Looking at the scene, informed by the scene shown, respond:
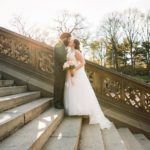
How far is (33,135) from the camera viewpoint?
4320 millimetres

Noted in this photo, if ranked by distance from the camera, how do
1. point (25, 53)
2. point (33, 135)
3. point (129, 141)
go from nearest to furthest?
1. point (33, 135)
2. point (129, 141)
3. point (25, 53)

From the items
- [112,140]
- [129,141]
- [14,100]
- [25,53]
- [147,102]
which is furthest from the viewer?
[25,53]

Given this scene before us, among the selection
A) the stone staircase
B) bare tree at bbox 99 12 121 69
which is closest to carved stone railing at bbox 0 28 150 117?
the stone staircase

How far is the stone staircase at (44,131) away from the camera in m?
4.19

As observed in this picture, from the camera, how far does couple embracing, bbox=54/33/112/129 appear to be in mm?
7129

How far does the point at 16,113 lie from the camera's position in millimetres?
5148

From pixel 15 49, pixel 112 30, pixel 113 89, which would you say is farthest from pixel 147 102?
pixel 112 30

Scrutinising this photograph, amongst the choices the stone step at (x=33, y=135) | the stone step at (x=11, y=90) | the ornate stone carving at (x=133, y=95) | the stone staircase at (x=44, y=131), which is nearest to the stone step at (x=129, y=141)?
the stone staircase at (x=44, y=131)

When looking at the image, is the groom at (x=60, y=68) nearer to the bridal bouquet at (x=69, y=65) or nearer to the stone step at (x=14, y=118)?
the bridal bouquet at (x=69, y=65)

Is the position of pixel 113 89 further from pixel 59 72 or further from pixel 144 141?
pixel 59 72

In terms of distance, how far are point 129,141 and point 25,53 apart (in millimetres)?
4306

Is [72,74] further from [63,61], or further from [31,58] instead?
[31,58]

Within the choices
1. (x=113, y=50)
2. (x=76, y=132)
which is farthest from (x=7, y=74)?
(x=113, y=50)

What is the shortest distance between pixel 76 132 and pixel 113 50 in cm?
5000
